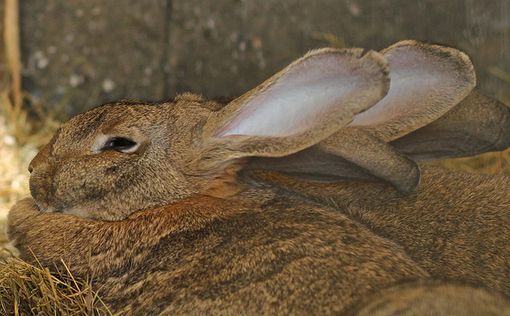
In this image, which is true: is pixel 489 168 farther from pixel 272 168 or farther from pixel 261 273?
pixel 261 273

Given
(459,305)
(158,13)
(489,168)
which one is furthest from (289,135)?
(158,13)

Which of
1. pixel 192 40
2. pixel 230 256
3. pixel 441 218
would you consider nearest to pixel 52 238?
pixel 230 256

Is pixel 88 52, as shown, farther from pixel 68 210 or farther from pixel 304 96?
pixel 304 96

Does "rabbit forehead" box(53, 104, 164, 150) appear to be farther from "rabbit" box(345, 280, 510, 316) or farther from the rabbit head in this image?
"rabbit" box(345, 280, 510, 316)

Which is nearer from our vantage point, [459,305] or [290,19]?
[459,305]

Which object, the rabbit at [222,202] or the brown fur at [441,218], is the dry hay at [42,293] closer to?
the rabbit at [222,202]

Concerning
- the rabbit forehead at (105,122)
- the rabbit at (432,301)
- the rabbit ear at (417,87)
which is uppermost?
the rabbit forehead at (105,122)

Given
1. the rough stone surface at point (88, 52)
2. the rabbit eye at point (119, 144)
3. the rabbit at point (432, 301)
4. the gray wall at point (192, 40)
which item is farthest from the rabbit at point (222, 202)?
the rough stone surface at point (88, 52)
